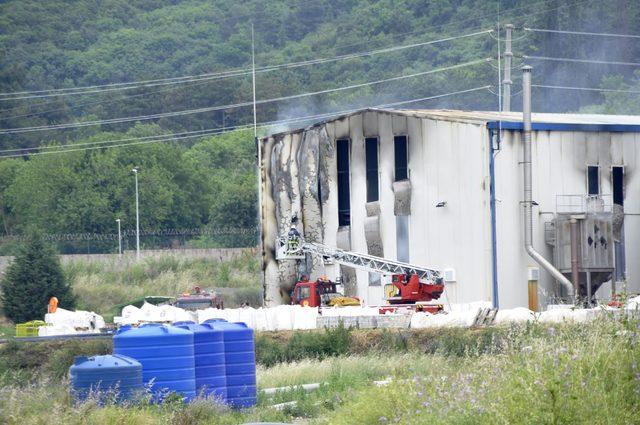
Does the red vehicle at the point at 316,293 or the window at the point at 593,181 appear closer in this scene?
the red vehicle at the point at 316,293

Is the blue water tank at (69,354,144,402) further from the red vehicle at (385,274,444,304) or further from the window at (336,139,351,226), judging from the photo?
the window at (336,139,351,226)

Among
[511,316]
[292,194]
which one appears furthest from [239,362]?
[292,194]

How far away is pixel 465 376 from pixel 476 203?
87.0 feet

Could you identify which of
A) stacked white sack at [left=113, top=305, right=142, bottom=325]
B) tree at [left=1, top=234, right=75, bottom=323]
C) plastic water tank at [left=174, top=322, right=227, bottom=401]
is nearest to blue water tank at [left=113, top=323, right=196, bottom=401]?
plastic water tank at [left=174, top=322, right=227, bottom=401]

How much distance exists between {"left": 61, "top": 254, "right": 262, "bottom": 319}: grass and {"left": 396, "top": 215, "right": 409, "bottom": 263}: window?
18.6 metres

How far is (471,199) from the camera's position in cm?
4184

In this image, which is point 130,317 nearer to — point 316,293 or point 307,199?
point 316,293

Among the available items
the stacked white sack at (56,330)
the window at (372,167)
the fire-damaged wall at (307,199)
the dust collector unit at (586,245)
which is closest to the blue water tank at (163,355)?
the stacked white sack at (56,330)

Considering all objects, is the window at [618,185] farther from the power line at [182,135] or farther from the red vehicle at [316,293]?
the power line at [182,135]

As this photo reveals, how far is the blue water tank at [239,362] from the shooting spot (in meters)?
21.0

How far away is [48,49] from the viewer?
542 ft

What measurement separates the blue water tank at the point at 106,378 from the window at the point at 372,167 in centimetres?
2696

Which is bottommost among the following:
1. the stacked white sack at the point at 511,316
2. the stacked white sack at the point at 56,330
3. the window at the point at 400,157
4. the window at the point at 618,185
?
the stacked white sack at the point at 56,330

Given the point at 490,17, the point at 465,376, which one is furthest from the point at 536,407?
the point at 490,17
